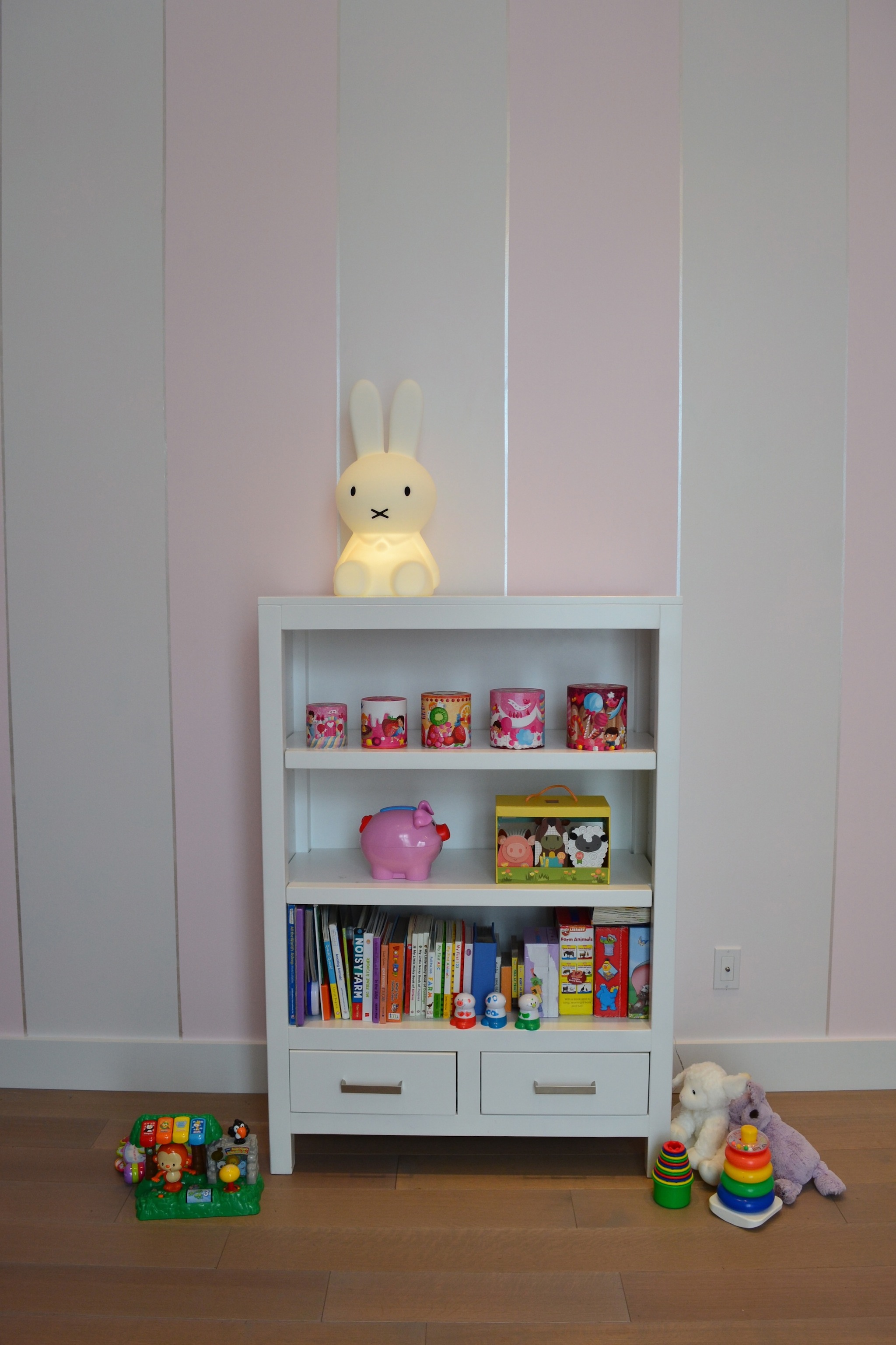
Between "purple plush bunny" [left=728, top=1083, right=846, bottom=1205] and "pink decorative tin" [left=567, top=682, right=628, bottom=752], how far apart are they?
2.51 feet

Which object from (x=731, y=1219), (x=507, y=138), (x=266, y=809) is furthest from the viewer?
(x=507, y=138)

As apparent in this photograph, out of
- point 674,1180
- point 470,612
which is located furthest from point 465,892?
point 674,1180

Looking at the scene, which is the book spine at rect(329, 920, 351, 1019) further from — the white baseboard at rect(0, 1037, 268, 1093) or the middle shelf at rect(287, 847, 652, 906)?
the white baseboard at rect(0, 1037, 268, 1093)

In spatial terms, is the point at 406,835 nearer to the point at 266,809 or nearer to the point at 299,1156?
A: the point at 266,809

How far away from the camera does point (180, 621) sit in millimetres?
2162

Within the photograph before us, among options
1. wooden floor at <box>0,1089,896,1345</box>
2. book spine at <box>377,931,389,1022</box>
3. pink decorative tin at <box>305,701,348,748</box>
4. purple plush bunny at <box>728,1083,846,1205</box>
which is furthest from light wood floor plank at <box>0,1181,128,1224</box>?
purple plush bunny at <box>728,1083,846,1205</box>

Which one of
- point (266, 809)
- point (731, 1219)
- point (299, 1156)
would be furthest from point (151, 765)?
point (731, 1219)

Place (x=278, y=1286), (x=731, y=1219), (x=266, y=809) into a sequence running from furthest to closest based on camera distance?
(x=266, y=809)
(x=731, y=1219)
(x=278, y=1286)

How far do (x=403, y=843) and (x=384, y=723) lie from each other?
25 centimetres

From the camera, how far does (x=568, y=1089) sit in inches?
72.1

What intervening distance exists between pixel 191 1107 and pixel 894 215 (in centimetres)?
260

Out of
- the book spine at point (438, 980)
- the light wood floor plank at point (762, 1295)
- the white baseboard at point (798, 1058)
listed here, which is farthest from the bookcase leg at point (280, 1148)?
the white baseboard at point (798, 1058)

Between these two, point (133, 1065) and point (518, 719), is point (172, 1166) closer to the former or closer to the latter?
point (133, 1065)

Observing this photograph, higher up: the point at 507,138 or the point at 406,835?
the point at 507,138
